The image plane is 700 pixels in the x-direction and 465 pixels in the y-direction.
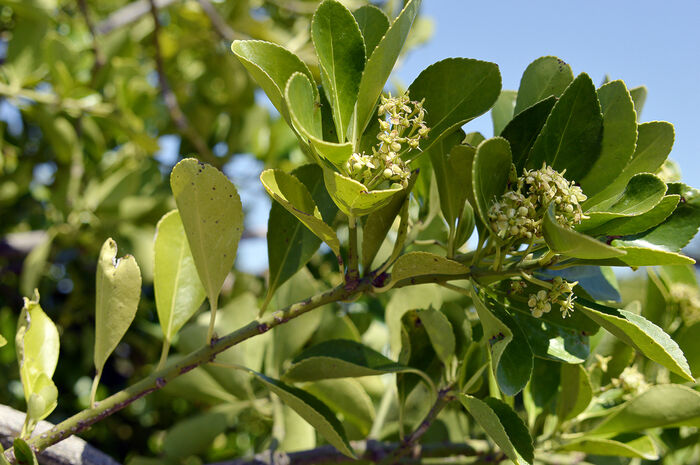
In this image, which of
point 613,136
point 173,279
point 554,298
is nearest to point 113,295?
point 173,279

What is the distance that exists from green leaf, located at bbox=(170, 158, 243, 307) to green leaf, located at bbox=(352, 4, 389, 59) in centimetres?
29

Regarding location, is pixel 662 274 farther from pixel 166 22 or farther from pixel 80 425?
pixel 166 22

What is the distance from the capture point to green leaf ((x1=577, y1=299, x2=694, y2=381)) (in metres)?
0.74

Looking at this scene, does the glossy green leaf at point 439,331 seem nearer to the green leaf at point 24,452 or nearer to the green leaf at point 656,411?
the green leaf at point 656,411

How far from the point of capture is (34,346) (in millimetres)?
942

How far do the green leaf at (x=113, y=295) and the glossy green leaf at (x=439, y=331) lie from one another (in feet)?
1.50

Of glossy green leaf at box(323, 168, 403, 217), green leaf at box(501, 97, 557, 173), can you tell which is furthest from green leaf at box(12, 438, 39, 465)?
green leaf at box(501, 97, 557, 173)

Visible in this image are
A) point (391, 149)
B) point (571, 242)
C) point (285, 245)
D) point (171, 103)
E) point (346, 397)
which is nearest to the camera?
point (571, 242)

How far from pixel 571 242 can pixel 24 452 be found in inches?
28.9

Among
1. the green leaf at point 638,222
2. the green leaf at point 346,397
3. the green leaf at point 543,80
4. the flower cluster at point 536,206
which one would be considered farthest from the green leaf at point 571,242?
the green leaf at point 346,397

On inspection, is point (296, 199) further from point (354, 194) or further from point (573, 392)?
point (573, 392)

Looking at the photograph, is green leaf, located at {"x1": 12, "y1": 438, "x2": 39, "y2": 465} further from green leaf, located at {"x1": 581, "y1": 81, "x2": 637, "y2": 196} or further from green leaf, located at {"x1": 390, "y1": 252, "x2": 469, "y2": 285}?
green leaf, located at {"x1": 581, "y1": 81, "x2": 637, "y2": 196}

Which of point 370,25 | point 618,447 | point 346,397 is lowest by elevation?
point 618,447

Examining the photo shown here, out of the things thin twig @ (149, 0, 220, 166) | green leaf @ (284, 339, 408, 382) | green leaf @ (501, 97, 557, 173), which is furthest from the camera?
thin twig @ (149, 0, 220, 166)
